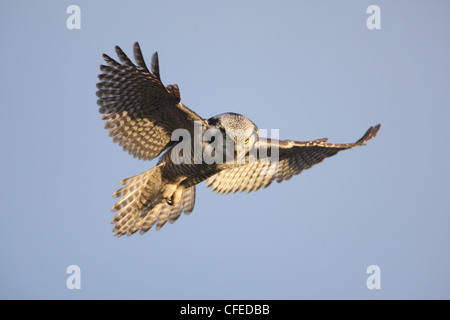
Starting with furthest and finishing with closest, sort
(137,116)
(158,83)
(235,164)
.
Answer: (235,164) < (137,116) < (158,83)

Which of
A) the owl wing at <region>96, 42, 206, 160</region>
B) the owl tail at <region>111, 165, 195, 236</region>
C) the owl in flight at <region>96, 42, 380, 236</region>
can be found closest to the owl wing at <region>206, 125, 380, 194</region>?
the owl in flight at <region>96, 42, 380, 236</region>

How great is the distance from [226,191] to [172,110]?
2.37 m

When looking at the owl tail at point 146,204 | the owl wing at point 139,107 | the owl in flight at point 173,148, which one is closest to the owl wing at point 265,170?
the owl in flight at point 173,148

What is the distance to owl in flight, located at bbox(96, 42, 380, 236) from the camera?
29.6 feet

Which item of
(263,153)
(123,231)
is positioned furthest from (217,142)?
(123,231)

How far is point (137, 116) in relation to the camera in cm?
948

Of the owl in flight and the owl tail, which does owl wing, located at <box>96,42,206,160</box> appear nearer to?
the owl in flight

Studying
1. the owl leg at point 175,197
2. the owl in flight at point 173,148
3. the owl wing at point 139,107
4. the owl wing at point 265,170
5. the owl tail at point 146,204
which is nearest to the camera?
the owl wing at point 139,107

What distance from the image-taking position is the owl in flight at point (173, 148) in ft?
29.6

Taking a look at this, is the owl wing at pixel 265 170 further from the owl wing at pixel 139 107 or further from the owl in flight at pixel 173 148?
the owl wing at pixel 139 107

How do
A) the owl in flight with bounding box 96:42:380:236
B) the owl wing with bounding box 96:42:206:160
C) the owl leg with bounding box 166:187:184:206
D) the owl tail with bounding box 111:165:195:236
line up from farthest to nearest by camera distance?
the owl leg with bounding box 166:187:184:206, the owl tail with bounding box 111:165:195:236, the owl in flight with bounding box 96:42:380:236, the owl wing with bounding box 96:42:206:160

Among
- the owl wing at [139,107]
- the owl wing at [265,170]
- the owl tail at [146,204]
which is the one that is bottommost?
the owl tail at [146,204]

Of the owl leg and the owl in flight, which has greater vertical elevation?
the owl in flight
